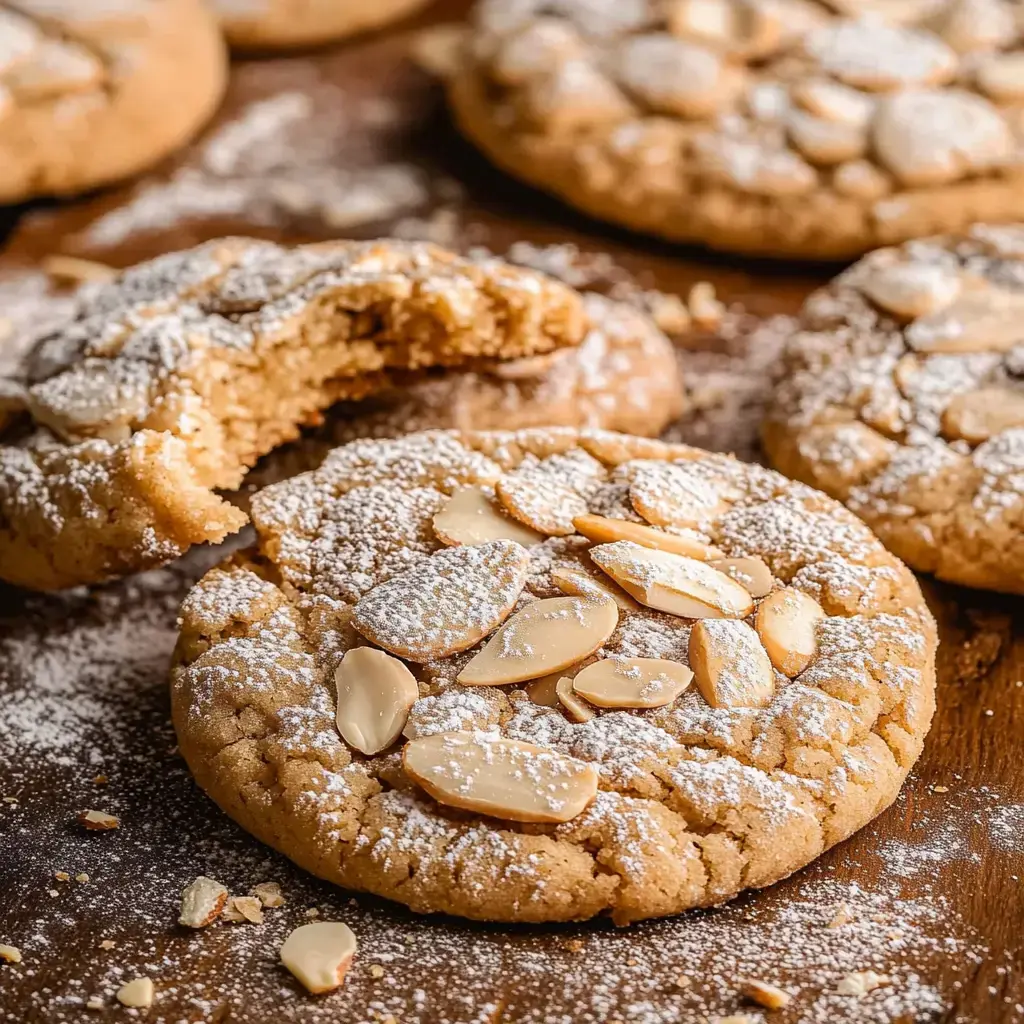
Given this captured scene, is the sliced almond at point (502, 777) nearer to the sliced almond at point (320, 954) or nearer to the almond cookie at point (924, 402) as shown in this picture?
the sliced almond at point (320, 954)

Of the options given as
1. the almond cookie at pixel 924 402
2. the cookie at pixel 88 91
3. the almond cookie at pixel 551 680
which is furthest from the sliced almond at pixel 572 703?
the cookie at pixel 88 91

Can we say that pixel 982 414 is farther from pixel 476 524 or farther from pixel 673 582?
pixel 476 524

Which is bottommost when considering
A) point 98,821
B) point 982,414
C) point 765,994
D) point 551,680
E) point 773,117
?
point 98,821

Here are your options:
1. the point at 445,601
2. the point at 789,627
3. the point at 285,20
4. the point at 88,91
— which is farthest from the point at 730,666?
the point at 285,20

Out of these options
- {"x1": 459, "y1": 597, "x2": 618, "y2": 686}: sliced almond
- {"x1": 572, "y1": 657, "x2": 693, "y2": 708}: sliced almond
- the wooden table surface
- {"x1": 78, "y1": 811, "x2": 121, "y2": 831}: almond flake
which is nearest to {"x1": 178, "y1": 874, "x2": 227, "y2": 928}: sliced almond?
the wooden table surface

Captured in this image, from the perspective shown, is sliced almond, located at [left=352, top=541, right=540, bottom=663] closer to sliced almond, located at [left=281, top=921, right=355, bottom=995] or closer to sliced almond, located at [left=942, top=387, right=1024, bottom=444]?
sliced almond, located at [left=281, top=921, right=355, bottom=995]

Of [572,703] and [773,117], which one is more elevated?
[773,117]

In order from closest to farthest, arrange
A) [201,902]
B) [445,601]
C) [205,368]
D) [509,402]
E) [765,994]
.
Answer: [765,994] < [201,902] < [445,601] < [205,368] < [509,402]
